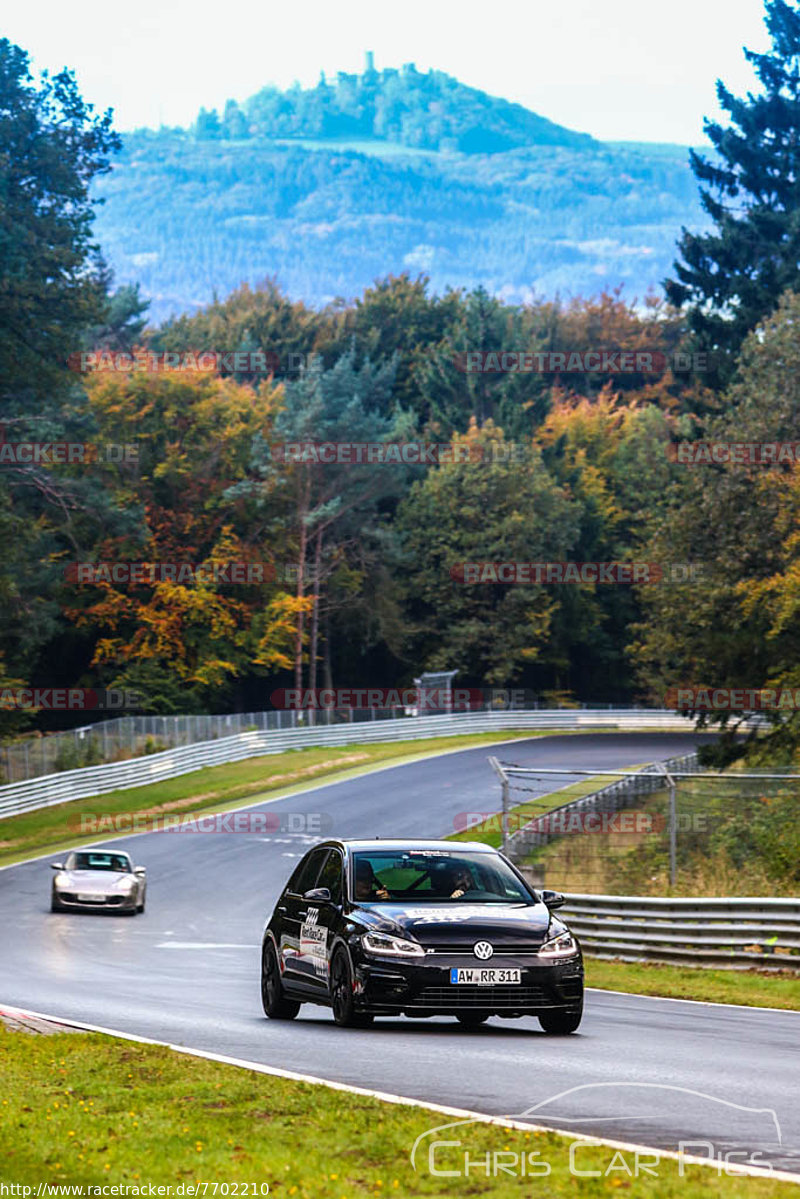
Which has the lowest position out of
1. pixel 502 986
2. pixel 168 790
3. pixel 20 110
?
pixel 168 790

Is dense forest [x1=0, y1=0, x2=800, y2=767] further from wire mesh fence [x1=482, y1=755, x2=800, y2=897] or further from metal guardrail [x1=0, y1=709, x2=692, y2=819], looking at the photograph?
wire mesh fence [x1=482, y1=755, x2=800, y2=897]

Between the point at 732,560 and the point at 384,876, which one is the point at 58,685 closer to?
the point at 732,560

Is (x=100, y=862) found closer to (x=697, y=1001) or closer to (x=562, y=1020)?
(x=697, y=1001)

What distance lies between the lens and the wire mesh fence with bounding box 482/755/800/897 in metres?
22.4

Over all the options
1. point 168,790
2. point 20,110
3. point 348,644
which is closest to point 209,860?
point 168,790


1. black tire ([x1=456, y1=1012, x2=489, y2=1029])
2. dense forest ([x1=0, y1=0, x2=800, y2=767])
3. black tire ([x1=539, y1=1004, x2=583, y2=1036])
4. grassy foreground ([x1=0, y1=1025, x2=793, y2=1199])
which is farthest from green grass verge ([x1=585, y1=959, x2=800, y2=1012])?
dense forest ([x1=0, y1=0, x2=800, y2=767])

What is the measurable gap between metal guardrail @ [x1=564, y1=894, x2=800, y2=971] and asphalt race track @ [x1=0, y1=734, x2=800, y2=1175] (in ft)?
9.41

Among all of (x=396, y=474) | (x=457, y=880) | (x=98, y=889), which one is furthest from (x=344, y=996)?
(x=396, y=474)

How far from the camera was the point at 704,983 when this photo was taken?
19.1 m

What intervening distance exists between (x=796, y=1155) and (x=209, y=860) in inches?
1356

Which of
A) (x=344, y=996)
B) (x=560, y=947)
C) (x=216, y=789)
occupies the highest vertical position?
(x=560, y=947)

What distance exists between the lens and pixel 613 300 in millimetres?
121750

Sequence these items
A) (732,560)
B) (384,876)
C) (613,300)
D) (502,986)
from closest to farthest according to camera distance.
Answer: (502,986) → (384,876) → (732,560) → (613,300)

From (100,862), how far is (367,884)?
20733 millimetres
